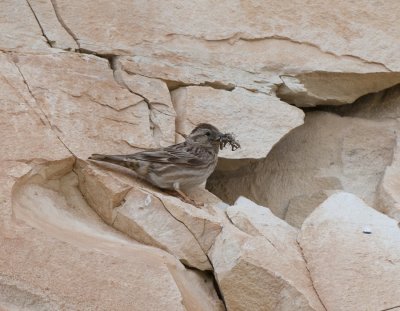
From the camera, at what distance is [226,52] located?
7.71 metres

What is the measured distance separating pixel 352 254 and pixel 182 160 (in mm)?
1481

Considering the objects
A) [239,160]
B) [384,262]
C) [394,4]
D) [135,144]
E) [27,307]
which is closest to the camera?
[27,307]

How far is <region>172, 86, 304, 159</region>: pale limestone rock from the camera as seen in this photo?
7.28m

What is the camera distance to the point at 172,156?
678 cm

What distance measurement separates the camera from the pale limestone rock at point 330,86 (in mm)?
7723

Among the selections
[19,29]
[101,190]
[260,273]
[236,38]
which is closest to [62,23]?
[19,29]

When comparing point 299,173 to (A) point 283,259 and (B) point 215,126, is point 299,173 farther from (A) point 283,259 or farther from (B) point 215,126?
(A) point 283,259

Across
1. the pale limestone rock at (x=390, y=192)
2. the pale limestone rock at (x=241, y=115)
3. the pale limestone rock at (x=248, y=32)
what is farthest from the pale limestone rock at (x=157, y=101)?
the pale limestone rock at (x=390, y=192)

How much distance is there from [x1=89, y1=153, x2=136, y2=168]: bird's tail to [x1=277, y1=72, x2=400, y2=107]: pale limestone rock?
169 cm

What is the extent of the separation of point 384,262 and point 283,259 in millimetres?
610

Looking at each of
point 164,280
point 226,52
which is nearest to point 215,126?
point 226,52

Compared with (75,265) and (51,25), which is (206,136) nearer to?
(51,25)

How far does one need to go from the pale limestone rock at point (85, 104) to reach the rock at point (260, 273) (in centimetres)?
118

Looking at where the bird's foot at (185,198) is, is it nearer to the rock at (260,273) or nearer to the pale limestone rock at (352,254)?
the rock at (260,273)
